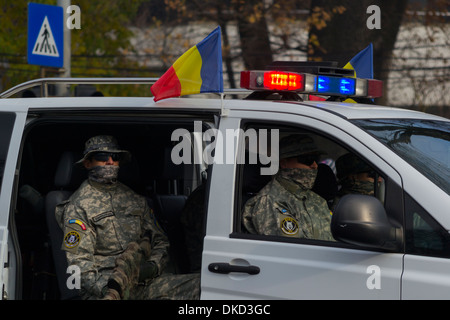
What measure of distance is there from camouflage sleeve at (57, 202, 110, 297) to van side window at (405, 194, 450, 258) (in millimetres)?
1771

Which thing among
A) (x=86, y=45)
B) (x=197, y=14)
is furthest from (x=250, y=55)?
(x=86, y=45)

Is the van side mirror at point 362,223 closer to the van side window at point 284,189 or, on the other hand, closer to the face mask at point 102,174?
the van side window at point 284,189

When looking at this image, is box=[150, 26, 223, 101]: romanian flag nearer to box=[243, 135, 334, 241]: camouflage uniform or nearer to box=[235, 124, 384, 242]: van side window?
box=[235, 124, 384, 242]: van side window

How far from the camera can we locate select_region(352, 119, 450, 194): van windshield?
3.46 m

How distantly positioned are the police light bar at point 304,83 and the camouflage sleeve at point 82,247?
4.10ft

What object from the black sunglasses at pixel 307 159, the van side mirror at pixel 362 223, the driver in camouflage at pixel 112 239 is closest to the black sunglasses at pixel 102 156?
the driver in camouflage at pixel 112 239

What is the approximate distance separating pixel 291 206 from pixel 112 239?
114 centimetres

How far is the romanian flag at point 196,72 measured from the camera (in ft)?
12.8

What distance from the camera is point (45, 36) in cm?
909

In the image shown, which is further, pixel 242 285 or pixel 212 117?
pixel 212 117

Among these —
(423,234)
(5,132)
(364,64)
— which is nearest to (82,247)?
(5,132)

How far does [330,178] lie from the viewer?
481 centimetres
